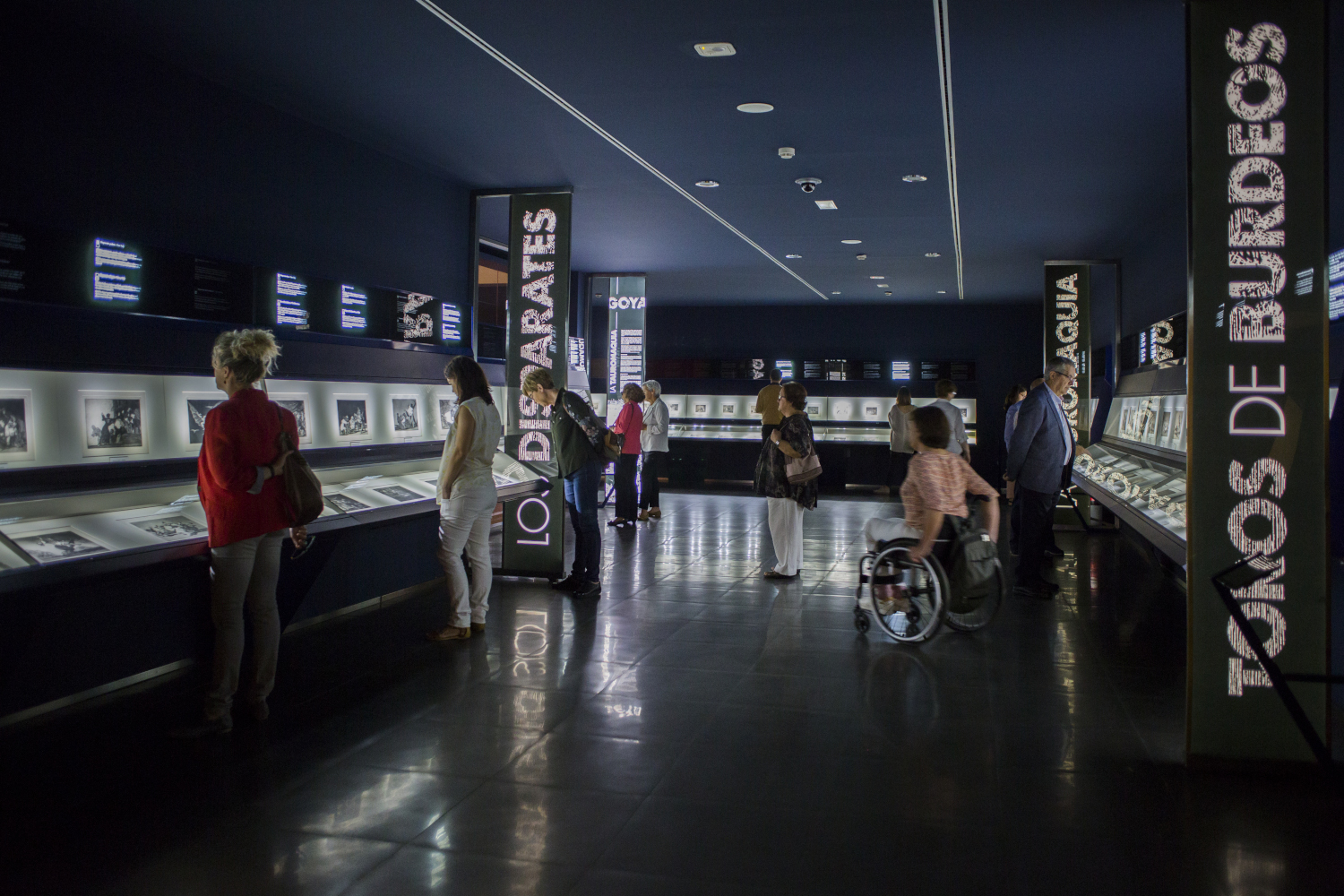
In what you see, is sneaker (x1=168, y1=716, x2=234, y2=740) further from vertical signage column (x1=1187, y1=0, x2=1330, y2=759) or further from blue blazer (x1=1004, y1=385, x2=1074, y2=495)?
blue blazer (x1=1004, y1=385, x2=1074, y2=495)

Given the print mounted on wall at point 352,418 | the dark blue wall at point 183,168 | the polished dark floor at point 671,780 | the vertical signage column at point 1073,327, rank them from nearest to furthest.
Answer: the polished dark floor at point 671,780
the dark blue wall at point 183,168
the print mounted on wall at point 352,418
the vertical signage column at point 1073,327

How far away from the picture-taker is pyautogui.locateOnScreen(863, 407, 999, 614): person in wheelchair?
4977mm

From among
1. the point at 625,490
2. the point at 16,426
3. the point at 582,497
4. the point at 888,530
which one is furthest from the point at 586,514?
the point at 625,490

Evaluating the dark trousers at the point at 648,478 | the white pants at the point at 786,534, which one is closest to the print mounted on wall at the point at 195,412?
the white pants at the point at 786,534

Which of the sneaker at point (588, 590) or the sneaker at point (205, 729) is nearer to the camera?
the sneaker at point (205, 729)

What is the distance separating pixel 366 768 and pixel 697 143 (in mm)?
4735

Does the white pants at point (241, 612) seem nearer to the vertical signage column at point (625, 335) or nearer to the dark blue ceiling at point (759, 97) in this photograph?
the dark blue ceiling at point (759, 97)

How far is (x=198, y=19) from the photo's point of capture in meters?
4.29

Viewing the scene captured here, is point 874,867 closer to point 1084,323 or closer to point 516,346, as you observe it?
point 516,346

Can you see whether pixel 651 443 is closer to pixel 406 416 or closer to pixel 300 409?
pixel 406 416

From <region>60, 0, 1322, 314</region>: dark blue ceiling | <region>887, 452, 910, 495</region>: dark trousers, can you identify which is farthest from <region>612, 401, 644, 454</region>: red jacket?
<region>887, 452, 910, 495</region>: dark trousers

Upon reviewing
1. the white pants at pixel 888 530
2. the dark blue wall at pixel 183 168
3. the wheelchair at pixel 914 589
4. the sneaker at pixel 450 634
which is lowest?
the sneaker at pixel 450 634

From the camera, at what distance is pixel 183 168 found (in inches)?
195

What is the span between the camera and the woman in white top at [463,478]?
5.18 m
